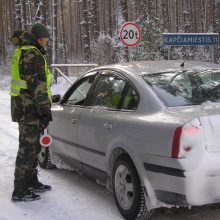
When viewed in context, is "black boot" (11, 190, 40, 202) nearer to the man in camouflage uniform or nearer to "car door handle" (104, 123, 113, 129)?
the man in camouflage uniform

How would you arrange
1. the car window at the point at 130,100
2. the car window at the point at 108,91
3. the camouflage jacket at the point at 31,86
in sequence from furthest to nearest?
the camouflage jacket at the point at 31,86, the car window at the point at 108,91, the car window at the point at 130,100

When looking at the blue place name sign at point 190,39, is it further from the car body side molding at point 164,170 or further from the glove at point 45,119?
the car body side molding at point 164,170

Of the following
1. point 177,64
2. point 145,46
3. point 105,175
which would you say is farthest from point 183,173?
point 145,46

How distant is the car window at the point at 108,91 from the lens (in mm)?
4996

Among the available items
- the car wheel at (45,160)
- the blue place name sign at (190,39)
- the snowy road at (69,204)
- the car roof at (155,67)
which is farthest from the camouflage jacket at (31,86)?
the blue place name sign at (190,39)

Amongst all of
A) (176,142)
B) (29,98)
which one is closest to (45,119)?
(29,98)

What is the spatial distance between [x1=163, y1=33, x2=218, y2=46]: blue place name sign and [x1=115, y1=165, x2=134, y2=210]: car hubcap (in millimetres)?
6670

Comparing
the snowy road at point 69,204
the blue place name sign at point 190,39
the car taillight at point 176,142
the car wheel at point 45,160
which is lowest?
the snowy road at point 69,204

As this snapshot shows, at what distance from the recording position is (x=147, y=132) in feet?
13.8

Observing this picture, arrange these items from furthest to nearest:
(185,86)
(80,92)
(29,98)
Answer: (80,92) → (29,98) → (185,86)

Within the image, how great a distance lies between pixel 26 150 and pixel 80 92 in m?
1.07

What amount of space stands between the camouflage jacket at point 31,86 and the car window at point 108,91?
0.57 m

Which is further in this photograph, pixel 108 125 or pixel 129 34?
pixel 129 34

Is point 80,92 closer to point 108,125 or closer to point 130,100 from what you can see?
point 108,125
